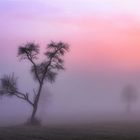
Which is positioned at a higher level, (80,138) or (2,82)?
(2,82)

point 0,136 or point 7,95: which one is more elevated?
point 7,95

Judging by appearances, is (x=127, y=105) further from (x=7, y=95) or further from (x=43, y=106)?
(x=7, y=95)

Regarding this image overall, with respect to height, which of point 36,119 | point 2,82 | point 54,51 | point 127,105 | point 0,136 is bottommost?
point 0,136

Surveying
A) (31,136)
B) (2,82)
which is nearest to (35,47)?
(2,82)

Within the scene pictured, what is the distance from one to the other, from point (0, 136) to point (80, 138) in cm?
605

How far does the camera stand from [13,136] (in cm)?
3722

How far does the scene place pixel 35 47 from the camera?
6212 cm

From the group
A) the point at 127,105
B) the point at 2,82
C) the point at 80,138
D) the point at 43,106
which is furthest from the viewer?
the point at 127,105

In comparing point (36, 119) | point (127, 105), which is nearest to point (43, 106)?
point (127, 105)

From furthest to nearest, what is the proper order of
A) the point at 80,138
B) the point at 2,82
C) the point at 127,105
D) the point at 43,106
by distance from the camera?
the point at 127,105
the point at 43,106
the point at 2,82
the point at 80,138

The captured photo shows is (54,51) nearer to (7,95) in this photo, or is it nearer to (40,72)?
(40,72)

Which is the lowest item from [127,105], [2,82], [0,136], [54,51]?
[0,136]

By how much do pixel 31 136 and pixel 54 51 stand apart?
26.2 meters

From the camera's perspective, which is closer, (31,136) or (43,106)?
(31,136)
